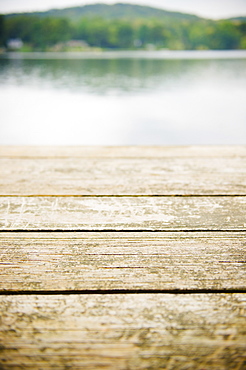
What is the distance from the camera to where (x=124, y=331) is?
1.68ft

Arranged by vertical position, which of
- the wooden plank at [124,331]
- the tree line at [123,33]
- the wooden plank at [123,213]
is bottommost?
the wooden plank at [124,331]

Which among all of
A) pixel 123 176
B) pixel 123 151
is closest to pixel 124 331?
pixel 123 176

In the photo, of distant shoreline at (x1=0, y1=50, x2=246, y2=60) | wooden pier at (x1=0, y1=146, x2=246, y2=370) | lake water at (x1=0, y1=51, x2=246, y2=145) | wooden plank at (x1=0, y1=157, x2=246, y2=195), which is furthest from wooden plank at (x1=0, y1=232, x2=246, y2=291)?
distant shoreline at (x1=0, y1=50, x2=246, y2=60)

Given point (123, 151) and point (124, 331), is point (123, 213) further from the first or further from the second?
point (123, 151)

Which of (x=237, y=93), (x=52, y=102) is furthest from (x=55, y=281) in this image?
(x=237, y=93)

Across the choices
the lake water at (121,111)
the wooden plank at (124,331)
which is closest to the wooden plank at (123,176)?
the wooden plank at (124,331)

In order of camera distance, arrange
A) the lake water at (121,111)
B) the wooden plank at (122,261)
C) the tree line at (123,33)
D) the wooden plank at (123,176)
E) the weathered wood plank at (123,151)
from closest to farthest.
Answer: the wooden plank at (122,261) < the wooden plank at (123,176) < the weathered wood plank at (123,151) < the lake water at (121,111) < the tree line at (123,33)

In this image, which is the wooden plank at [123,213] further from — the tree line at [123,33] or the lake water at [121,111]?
the tree line at [123,33]

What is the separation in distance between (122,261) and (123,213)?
23cm

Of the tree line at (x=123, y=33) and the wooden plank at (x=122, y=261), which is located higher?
the tree line at (x=123, y=33)

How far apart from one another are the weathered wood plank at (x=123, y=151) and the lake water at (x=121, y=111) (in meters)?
1.81

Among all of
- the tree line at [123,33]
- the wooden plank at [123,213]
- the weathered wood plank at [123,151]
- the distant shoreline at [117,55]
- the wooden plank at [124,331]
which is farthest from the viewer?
the tree line at [123,33]

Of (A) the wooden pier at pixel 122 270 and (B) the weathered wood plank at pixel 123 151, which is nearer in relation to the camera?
(A) the wooden pier at pixel 122 270

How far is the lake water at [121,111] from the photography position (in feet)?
11.7
